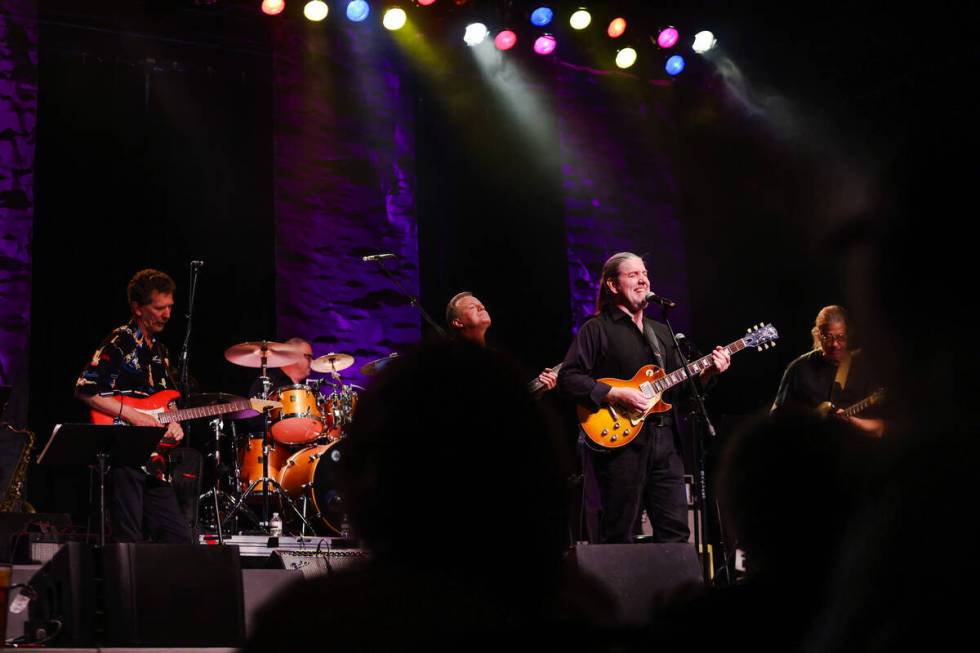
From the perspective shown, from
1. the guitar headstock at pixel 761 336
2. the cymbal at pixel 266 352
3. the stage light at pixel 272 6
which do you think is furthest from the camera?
the stage light at pixel 272 6

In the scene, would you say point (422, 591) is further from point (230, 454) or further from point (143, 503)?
point (230, 454)

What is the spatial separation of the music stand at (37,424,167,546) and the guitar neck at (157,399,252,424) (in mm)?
671

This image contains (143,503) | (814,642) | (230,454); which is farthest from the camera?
(230,454)

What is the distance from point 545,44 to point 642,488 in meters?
5.40

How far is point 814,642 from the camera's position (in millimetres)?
759

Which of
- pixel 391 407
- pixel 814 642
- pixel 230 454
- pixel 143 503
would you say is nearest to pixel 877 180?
pixel 814 642

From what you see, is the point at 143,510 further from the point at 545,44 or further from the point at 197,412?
the point at 545,44

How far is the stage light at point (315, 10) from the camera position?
8.67m

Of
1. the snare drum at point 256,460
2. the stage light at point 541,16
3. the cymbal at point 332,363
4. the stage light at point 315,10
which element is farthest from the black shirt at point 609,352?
the stage light at point 315,10

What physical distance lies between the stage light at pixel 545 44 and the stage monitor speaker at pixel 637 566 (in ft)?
20.2

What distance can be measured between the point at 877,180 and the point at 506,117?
29.8 feet

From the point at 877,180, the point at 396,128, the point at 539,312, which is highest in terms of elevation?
the point at 396,128

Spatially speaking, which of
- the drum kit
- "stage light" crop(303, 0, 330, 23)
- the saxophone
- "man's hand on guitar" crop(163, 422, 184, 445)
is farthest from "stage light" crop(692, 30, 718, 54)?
the saxophone

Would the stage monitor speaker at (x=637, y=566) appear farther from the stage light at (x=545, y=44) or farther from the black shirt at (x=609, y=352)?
the stage light at (x=545, y=44)
